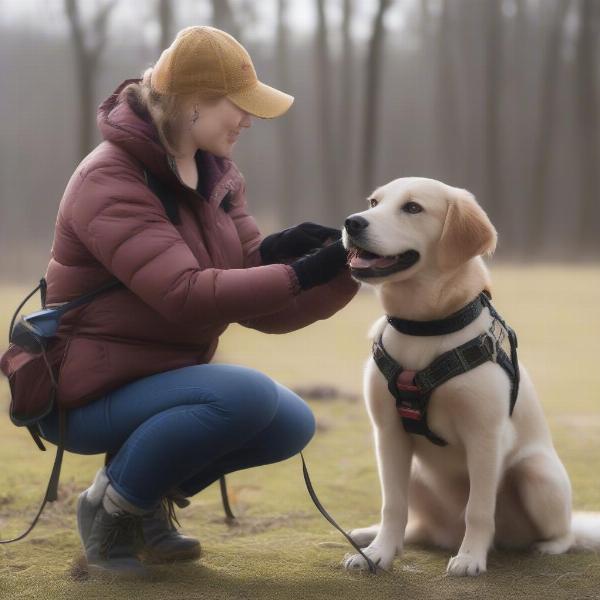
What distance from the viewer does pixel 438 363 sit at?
2.12m

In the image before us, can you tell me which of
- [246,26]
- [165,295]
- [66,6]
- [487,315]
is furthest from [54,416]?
[246,26]

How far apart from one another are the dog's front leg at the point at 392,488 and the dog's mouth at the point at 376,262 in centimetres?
39

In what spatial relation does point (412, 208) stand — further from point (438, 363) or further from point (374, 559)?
point (374, 559)

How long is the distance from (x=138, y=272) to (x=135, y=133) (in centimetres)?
35

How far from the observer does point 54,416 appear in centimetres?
222

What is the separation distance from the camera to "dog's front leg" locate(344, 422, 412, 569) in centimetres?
224

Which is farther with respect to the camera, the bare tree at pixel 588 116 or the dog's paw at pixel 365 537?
the bare tree at pixel 588 116

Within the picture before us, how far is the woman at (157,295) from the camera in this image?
2.00 metres

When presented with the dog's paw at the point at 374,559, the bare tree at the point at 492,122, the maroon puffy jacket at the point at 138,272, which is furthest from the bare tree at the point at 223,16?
the dog's paw at the point at 374,559

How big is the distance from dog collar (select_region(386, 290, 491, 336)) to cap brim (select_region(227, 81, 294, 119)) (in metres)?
0.63

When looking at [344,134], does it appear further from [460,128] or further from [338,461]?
[338,461]

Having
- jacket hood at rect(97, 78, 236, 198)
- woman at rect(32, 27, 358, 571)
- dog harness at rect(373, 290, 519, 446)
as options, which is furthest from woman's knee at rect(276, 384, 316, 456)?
jacket hood at rect(97, 78, 236, 198)

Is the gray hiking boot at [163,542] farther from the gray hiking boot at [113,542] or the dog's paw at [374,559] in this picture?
the dog's paw at [374,559]

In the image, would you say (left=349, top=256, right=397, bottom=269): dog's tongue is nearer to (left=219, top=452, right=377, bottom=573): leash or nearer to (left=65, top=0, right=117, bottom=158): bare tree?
(left=219, top=452, right=377, bottom=573): leash
